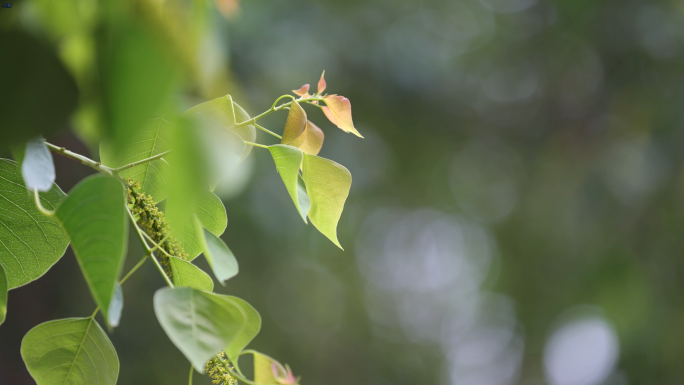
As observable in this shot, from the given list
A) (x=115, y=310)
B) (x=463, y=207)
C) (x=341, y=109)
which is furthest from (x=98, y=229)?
(x=463, y=207)

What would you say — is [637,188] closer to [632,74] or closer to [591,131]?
[591,131]

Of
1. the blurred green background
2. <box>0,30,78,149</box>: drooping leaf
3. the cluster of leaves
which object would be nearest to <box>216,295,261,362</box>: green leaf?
the cluster of leaves

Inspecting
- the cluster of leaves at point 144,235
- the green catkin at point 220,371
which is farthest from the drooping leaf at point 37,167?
the green catkin at point 220,371

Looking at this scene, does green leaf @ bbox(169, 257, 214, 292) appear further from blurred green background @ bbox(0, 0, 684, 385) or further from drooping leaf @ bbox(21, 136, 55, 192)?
blurred green background @ bbox(0, 0, 684, 385)

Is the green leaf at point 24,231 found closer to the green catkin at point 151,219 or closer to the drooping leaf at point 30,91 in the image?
the green catkin at point 151,219

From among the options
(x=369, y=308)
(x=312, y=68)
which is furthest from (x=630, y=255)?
(x=312, y=68)

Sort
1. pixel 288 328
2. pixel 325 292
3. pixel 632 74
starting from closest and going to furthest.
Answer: pixel 632 74 < pixel 288 328 < pixel 325 292
